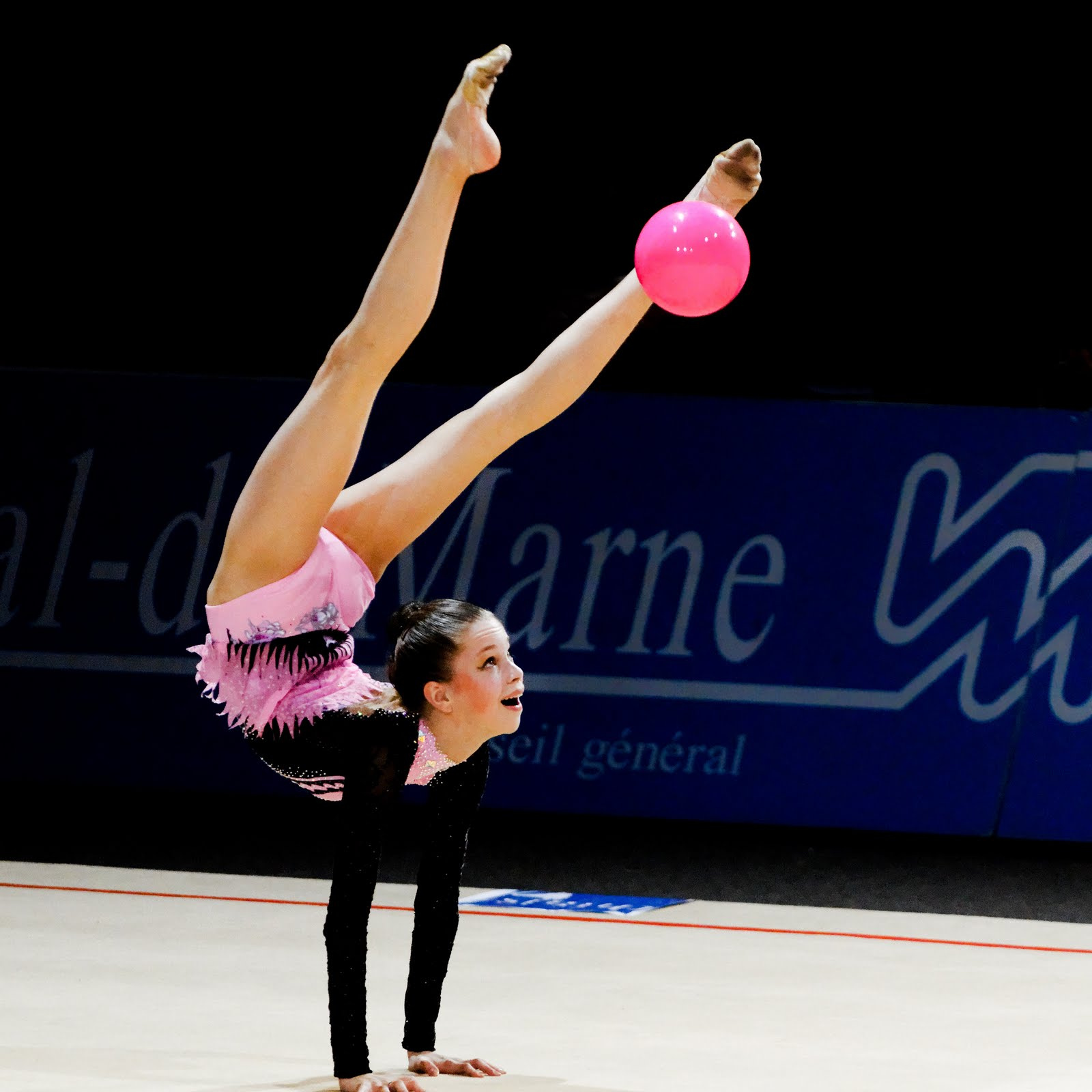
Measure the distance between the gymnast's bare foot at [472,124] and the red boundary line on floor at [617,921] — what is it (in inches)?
94.4

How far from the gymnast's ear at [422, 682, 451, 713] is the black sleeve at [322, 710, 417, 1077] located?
0.05m

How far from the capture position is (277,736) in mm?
3293

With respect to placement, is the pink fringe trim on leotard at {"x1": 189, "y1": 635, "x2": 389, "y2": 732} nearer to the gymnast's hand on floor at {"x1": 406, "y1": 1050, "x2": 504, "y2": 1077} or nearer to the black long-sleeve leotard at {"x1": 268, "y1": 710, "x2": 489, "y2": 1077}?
the black long-sleeve leotard at {"x1": 268, "y1": 710, "x2": 489, "y2": 1077}

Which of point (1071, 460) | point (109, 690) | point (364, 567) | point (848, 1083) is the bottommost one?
point (848, 1083)

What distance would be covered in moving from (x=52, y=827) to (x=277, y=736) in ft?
12.1

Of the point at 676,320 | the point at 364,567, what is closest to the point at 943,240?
the point at 676,320

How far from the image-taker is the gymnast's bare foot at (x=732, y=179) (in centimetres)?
350

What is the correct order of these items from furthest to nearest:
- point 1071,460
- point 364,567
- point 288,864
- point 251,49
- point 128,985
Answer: point 251,49, point 1071,460, point 288,864, point 128,985, point 364,567

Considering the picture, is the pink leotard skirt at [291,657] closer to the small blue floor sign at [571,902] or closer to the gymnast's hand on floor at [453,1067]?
the gymnast's hand on floor at [453,1067]

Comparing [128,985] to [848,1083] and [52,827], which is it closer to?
[848,1083]

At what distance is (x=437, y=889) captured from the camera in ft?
11.1

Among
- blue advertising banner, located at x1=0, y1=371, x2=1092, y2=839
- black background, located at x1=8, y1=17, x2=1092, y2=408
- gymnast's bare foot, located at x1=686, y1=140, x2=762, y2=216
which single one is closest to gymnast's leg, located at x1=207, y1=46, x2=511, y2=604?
gymnast's bare foot, located at x1=686, y1=140, x2=762, y2=216

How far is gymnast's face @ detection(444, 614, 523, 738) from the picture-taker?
10.7ft

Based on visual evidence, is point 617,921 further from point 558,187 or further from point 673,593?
point 558,187
